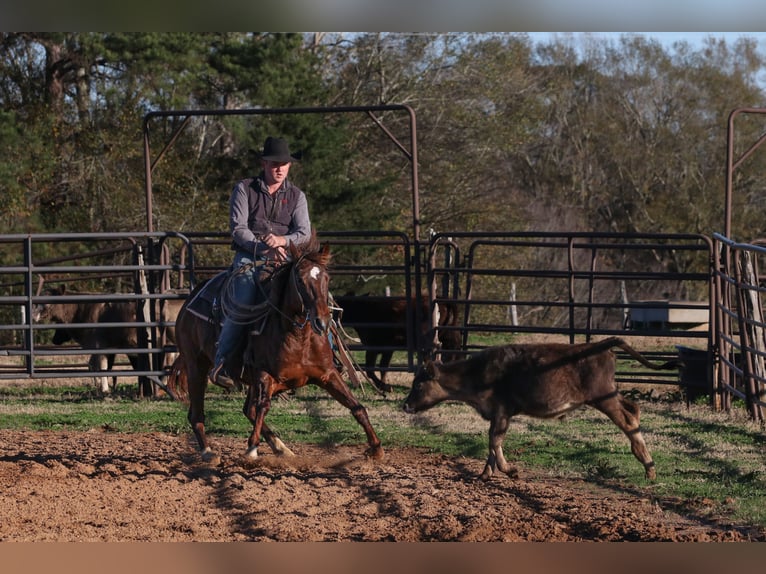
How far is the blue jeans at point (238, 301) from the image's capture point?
842 cm

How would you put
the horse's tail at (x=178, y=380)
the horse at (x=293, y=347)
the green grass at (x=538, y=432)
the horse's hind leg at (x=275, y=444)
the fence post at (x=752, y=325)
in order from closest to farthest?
the green grass at (x=538, y=432), the horse at (x=293, y=347), the horse's hind leg at (x=275, y=444), the horse's tail at (x=178, y=380), the fence post at (x=752, y=325)

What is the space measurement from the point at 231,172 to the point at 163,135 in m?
2.04

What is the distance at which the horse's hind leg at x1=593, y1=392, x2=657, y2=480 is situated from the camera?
7559 mm

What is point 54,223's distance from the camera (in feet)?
89.8

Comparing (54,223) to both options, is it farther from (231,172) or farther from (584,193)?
(584,193)

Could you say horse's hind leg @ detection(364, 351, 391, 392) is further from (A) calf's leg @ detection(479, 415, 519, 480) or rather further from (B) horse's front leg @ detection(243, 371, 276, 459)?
(A) calf's leg @ detection(479, 415, 519, 480)

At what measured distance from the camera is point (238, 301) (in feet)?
27.7

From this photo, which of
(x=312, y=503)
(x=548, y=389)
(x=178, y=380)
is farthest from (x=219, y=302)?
(x=548, y=389)

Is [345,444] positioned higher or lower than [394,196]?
lower

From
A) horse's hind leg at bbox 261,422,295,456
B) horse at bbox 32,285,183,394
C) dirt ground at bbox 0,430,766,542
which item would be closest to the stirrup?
horse's hind leg at bbox 261,422,295,456

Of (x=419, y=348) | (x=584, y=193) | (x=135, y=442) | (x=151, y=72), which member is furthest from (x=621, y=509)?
(x=584, y=193)

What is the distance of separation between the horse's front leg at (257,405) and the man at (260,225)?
16.6 inches

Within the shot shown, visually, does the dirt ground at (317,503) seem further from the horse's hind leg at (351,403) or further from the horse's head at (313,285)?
the horse's head at (313,285)

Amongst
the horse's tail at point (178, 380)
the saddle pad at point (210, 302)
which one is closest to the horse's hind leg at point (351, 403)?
the saddle pad at point (210, 302)
